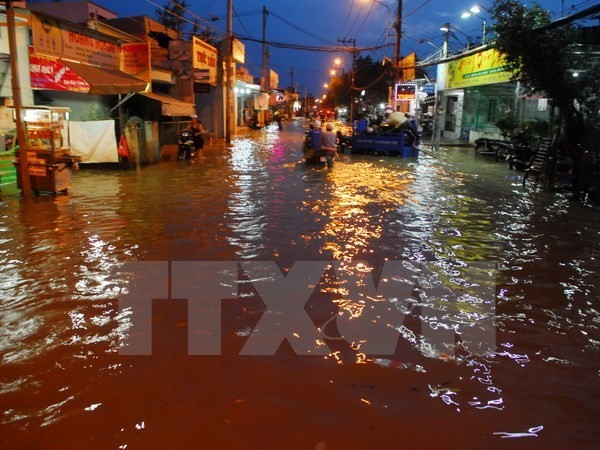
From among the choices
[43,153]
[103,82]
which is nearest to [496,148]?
[103,82]

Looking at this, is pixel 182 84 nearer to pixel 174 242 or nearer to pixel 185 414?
pixel 174 242

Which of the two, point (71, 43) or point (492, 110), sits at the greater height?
point (71, 43)

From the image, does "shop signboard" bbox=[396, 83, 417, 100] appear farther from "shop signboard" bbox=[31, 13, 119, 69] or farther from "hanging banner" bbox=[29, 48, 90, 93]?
"hanging banner" bbox=[29, 48, 90, 93]

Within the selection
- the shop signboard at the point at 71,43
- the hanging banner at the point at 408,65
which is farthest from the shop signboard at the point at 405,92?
the shop signboard at the point at 71,43

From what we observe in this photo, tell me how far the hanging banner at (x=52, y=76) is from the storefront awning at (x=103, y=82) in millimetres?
202

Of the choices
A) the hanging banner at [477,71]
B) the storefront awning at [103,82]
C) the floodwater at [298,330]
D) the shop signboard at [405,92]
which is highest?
the hanging banner at [477,71]

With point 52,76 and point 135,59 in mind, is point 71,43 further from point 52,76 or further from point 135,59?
point 135,59

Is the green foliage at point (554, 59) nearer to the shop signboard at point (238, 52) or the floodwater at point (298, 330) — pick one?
the floodwater at point (298, 330)

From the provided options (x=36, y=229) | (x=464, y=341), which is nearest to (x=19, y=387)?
(x=464, y=341)

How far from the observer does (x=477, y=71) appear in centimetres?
2531

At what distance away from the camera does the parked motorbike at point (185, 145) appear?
20000 millimetres

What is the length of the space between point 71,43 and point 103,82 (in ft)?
4.60

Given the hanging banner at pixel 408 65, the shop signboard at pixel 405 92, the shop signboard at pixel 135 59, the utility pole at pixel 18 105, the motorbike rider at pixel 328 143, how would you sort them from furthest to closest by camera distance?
the hanging banner at pixel 408 65
the shop signboard at pixel 405 92
the shop signboard at pixel 135 59
the motorbike rider at pixel 328 143
the utility pole at pixel 18 105

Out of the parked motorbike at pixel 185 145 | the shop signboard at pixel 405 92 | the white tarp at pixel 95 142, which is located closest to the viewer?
the white tarp at pixel 95 142
